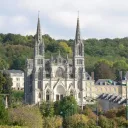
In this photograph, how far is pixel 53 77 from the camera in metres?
98.8

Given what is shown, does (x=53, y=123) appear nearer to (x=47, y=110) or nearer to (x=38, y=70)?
(x=47, y=110)

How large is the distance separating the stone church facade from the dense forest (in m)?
27.5

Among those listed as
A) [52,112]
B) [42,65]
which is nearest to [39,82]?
[42,65]

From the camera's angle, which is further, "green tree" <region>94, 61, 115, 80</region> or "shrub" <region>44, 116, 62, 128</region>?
"green tree" <region>94, 61, 115, 80</region>

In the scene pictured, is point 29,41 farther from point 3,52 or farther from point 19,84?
point 19,84

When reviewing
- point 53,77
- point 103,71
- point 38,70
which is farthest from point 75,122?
point 103,71

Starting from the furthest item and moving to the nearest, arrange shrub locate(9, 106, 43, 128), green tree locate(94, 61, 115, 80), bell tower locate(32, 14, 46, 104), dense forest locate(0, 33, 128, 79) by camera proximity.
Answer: dense forest locate(0, 33, 128, 79) < green tree locate(94, 61, 115, 80) < bell tower locate(32, 14, 46, 104) < shrub locate(9, 106, 43, 128)

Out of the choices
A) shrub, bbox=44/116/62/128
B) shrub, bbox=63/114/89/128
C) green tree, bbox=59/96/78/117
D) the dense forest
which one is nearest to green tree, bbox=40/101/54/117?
green tree, bbox=59/96/78/117

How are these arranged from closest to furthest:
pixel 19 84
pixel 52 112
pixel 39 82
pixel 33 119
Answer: pixel 33 119 → pixel 52 112 → pixel 39 82 → pixel 19 84

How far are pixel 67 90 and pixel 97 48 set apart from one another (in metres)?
76.4

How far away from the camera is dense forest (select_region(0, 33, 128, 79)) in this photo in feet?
443

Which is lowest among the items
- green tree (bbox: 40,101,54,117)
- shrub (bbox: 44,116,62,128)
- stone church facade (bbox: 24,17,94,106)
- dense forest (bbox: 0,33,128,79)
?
shrub (bbox: 44,116,62,128)

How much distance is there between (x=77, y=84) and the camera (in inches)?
3922

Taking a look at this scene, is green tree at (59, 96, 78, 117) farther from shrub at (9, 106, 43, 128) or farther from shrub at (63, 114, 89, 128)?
shrub at (9, 106, 43, 128)
